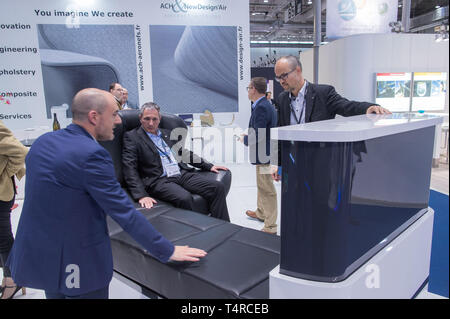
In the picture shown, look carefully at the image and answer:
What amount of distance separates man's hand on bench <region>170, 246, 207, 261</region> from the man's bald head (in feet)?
2.40

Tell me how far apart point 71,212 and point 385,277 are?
1.27 m

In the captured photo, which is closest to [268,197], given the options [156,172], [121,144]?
[156,172]

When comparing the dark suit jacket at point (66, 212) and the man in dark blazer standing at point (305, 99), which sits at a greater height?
the man in dark blazer standing at point (305, 99)

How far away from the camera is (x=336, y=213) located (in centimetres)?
101

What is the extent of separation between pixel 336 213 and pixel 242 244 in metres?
0.83

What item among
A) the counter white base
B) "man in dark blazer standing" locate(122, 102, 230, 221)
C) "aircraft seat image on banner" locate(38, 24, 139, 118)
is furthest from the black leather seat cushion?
"aircraft seat image on banner" locate(38, 24, 139, 118)

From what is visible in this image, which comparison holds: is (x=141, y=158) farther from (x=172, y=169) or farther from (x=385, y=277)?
(x=385, y=277)

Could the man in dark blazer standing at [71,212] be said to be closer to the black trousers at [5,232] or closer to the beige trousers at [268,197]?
the black trousers at [5,232]

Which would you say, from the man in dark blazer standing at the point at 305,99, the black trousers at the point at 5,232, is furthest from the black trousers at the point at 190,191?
the black trousers at the point at 5,232

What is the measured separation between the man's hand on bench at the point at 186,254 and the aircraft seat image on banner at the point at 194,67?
362cm

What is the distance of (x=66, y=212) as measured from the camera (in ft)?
4.03

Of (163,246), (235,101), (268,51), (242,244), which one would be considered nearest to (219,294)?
(163,246)

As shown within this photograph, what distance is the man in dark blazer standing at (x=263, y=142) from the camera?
3102 millimetres

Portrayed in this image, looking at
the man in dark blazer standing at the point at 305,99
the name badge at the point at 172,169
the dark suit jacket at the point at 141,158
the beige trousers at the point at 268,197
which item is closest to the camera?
the man in dark blazer standing at the point at 305,99
